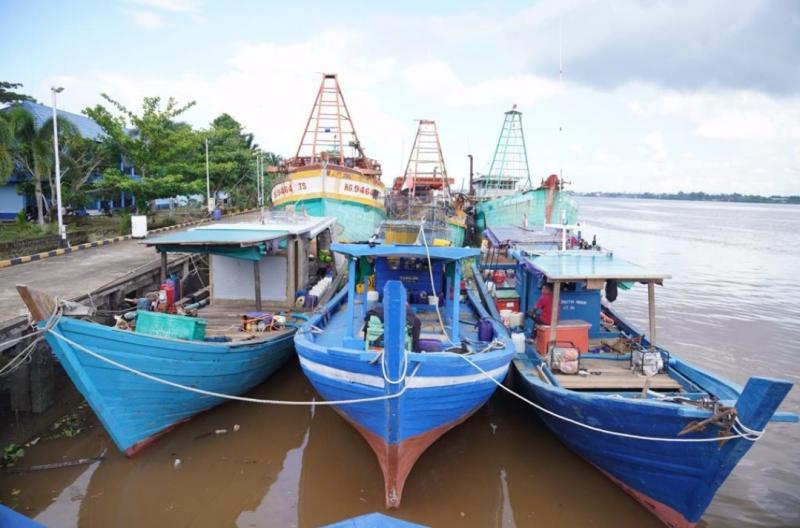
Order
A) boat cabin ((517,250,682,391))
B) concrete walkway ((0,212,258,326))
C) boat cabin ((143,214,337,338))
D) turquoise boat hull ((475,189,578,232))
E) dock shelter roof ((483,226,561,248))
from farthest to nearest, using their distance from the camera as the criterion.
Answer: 1. turquoise boat hull ((475,189,578,232))
2. dock shelter roof ((483,226,561,248))
3. concrete walkway ((0,212,258,326))
4. boat cabin ((143,214,337,338))
5. boat cabin ((517,250,682,391))

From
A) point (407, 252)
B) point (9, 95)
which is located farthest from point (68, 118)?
point (407, 252)

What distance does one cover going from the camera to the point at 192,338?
8562 mm

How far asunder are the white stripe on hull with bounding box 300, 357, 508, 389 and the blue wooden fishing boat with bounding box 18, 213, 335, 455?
5.50 feet

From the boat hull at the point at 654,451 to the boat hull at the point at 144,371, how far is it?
5.23 metres

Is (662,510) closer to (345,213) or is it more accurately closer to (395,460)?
(395,460)

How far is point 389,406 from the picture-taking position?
6523 mm

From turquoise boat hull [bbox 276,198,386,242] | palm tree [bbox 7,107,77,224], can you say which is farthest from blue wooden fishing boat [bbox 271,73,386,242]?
palm tree [bbox 7,107,77,224]

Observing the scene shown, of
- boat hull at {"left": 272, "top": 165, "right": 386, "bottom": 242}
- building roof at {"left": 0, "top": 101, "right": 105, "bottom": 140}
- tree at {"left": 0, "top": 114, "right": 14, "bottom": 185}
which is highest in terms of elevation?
building roof at {"left": 0, "top": 101, "right": 105, "bottom": 140}

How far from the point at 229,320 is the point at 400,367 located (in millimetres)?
5653

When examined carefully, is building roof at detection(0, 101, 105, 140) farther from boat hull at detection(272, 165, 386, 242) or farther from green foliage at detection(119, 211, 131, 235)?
boat hull at detection(272, 165, 386, 242)

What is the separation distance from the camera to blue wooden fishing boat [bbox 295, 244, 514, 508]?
643cm

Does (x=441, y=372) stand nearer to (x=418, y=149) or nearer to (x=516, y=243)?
(x=516, y=243)

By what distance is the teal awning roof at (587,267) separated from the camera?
25.6ft

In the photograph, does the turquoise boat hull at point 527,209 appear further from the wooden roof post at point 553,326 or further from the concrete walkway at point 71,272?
the concrete walkway at point 71,272
